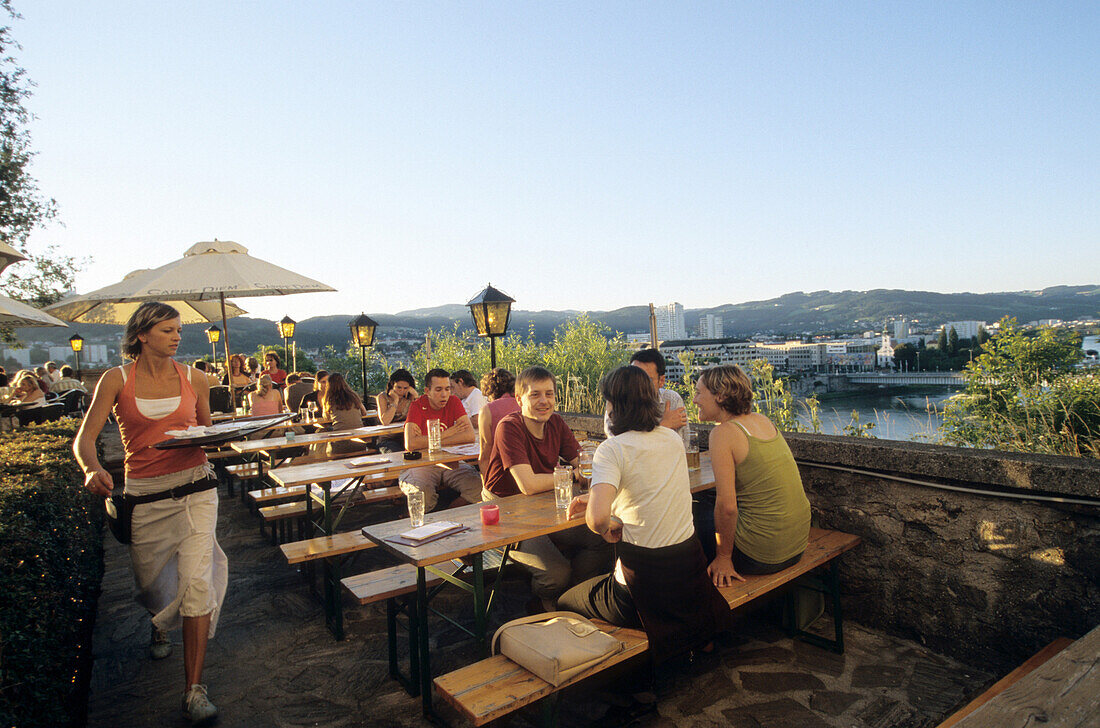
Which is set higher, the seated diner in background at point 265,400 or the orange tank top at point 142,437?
the orange tank top at point 142,437

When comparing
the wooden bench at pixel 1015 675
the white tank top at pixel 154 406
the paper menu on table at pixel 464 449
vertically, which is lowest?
the wooden bench at pixel 1015 675

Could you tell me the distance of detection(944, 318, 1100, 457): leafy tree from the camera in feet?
13.1

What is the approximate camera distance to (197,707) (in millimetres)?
2475

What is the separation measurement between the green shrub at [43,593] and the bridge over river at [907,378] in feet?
21.0

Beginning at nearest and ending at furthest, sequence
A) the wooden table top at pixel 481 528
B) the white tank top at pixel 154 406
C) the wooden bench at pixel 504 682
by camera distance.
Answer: the wooden bench at pixel 504 682, the wooden table top at pixel 481 528, the white tank top at pixel 154 406

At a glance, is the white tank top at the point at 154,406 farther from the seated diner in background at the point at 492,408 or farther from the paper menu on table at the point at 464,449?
the paper menu on table at the point at 464,449


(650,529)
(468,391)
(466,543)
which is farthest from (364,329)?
(650,529)

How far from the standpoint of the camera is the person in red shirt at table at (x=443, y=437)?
4.64 metres

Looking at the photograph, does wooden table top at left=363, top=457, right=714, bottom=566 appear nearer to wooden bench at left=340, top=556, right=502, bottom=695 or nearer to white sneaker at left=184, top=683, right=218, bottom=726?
wooden bench at left=340, top=556, right=502, bottom=695

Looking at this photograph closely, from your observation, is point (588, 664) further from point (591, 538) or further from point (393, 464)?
point (393, 464)

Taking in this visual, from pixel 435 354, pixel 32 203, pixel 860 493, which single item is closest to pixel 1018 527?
pixel 860 493

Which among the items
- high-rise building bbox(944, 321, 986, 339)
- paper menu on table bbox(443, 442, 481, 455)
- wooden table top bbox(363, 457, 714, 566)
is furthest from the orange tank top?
high-rise building bbox(944, 321, 986, 339)

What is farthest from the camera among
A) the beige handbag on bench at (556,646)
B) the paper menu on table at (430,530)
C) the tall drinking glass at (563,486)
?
the tall drinking glass at (563,486)

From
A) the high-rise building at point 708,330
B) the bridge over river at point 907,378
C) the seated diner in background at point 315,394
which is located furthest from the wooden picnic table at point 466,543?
the high-rise building at point 708,330
